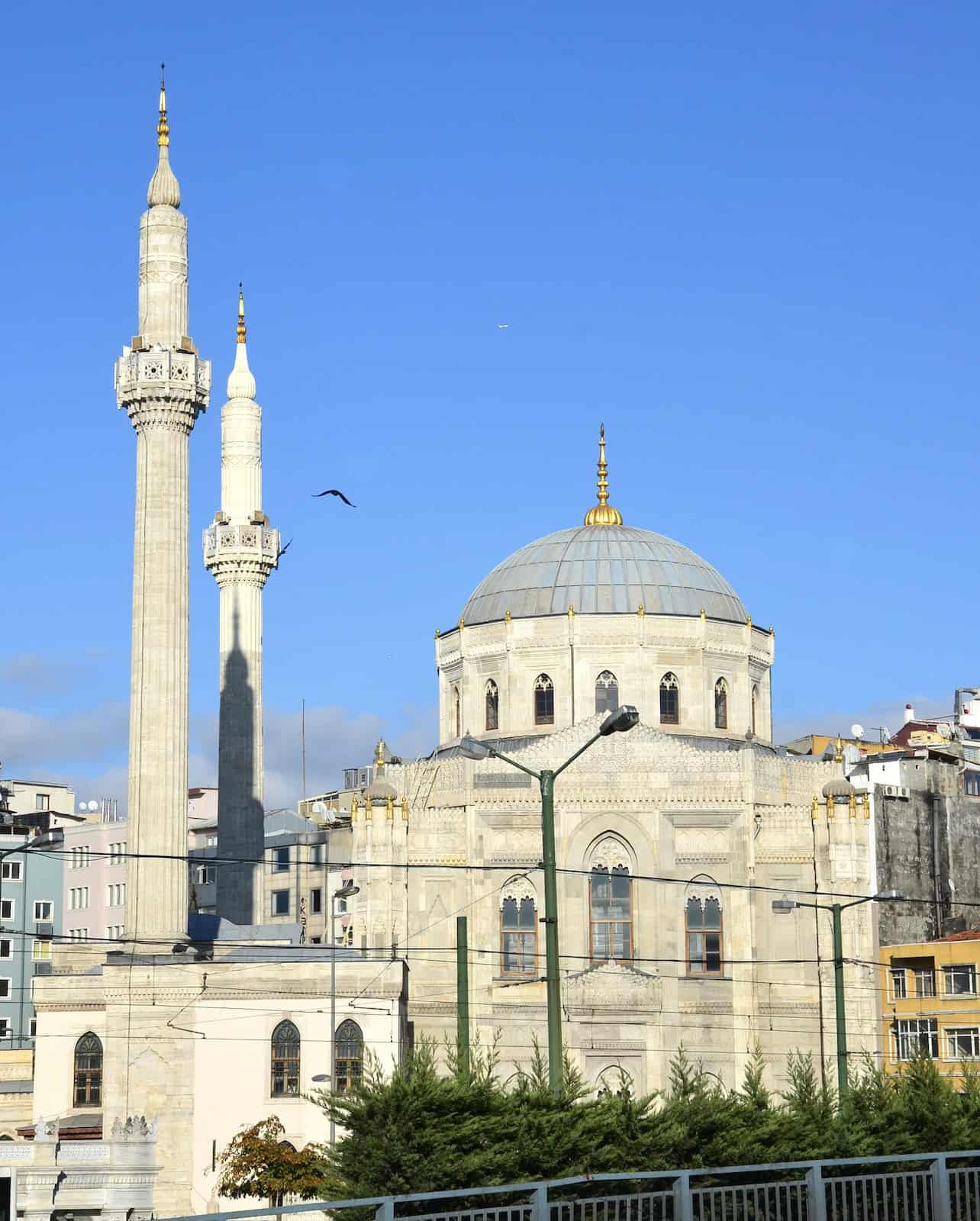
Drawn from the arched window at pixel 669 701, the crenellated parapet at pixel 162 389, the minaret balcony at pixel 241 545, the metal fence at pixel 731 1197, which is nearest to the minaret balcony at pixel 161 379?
the crenellated parapet at pixel 162 389

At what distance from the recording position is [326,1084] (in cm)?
5578

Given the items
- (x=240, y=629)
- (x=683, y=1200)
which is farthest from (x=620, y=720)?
(x=240, y=629)

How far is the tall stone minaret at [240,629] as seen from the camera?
70.7 metres

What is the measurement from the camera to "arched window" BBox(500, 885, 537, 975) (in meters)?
60.8

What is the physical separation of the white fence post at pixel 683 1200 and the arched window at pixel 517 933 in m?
41.7

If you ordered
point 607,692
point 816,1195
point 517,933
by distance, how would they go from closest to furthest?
point 816,1195 → point 517,933 → point 607,692

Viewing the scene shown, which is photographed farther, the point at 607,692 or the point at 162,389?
the point at 607,692

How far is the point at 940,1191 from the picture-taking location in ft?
68.9

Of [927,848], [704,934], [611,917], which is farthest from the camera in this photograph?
[927,848]

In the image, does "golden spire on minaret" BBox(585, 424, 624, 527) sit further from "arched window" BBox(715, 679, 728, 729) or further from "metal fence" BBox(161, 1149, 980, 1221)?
"metal fence" BBox(161, 1149, 980, 1221)

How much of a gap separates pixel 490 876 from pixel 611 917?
3.69 metres

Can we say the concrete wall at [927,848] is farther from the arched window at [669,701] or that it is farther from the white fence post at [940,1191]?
the white fence post at [940,1191]

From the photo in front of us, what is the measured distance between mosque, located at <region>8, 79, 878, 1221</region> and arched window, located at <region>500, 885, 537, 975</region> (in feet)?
0.22

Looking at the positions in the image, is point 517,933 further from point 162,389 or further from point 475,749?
point 475,749
